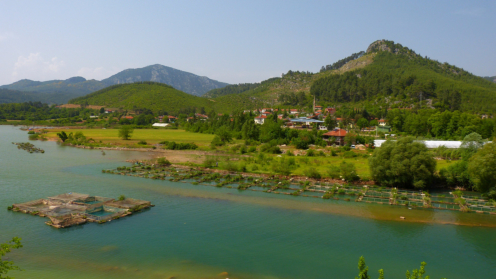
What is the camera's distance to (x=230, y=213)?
77.3 ft

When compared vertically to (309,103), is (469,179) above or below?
below

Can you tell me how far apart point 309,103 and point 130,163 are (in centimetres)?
8801

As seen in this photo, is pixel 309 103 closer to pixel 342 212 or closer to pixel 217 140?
pixel 217 140

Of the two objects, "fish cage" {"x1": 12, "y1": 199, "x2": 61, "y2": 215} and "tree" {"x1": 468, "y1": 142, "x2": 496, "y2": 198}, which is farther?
"tree" {"x1": 468, "y1": 142, "x2": 496, "y2": 198}

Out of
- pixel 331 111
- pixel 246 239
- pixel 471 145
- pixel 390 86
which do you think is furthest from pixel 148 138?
pixel 390 86

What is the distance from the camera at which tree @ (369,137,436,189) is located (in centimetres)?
2922

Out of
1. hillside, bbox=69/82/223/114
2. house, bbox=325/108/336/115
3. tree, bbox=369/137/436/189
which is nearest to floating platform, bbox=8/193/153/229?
tree, bbox=369/137/436/189

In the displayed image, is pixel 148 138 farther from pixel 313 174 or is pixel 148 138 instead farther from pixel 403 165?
pixel 403 165

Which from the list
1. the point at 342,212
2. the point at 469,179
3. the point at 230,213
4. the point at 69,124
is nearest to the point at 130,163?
the point at 230,213

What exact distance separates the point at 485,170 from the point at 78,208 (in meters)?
31.7

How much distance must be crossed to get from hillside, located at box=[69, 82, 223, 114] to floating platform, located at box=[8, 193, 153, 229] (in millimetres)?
112376

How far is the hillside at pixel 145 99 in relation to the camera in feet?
460

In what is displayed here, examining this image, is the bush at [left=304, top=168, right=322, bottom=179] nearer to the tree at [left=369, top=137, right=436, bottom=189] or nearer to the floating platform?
the tree at [left=369, top=137, right=436, bottom=189]

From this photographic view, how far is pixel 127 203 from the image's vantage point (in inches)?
945
